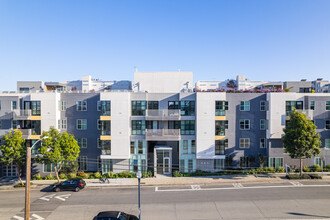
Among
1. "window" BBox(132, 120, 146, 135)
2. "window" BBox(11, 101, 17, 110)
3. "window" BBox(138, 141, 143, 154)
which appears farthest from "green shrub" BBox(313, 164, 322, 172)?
"window" BBox(11, 101, 17, 110)

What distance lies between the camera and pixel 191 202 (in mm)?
21672

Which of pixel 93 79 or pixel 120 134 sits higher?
pixel 93 79

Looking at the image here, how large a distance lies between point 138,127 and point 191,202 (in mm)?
13390

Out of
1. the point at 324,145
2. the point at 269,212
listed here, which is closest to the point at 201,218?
the point at 269,212

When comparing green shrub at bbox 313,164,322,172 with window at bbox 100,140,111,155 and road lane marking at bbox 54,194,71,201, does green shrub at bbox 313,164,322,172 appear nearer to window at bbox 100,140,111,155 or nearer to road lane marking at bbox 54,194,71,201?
window at bbox 100,140,111,155

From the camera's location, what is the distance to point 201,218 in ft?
60.0

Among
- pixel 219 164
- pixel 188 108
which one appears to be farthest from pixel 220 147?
pixel 188 108

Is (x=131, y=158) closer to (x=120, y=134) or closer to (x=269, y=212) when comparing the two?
(x=120, y=134)

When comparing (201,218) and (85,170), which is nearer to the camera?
(201,218)

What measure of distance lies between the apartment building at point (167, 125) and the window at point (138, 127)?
0.45 feet

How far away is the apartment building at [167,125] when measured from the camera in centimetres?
3106

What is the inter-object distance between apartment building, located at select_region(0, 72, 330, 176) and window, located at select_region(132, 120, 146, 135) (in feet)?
0.45

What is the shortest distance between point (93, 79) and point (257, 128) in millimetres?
31094

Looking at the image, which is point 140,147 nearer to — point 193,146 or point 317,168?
point 193,146
